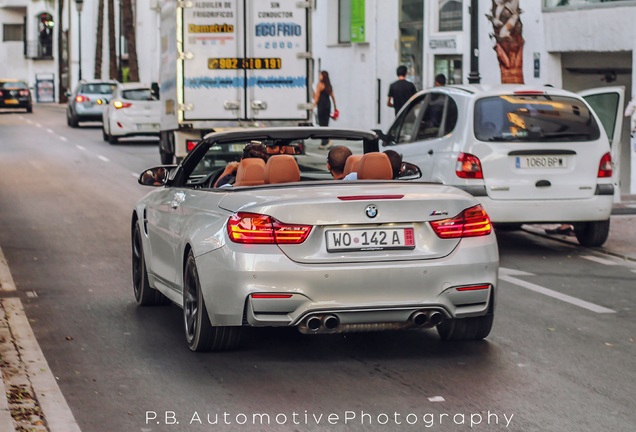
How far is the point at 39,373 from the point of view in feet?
25.6

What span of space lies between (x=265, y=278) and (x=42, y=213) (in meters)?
10.9

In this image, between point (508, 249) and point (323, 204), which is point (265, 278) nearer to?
point (323, 204)

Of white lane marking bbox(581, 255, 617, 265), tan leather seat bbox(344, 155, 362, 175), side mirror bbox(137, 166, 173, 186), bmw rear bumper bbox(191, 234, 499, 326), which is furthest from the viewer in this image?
white lane marking bbox(581, 255, 617, 265)

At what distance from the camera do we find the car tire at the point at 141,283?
33.1 feet

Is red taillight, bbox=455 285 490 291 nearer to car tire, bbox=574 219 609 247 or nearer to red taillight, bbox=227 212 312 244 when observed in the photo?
red taillight, bbox=227 212 312 244

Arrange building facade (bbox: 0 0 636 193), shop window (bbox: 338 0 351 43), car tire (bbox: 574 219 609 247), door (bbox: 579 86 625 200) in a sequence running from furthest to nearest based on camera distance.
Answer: shop window (bbox: 338 0 351 43)
building facade (bbox: 0 0 636 193)
door (bbox: 579 86 625 200)
car tire (bbox: 574 219 609 247)

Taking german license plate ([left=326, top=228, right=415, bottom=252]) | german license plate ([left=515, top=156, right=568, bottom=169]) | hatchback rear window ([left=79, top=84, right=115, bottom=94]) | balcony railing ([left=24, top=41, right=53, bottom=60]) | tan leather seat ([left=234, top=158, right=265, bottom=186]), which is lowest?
german license plate ([left=326, top=228, right=415, bottom=252])

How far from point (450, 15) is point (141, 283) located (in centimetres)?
2388

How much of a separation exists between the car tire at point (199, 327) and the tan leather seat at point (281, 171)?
0.68 metres

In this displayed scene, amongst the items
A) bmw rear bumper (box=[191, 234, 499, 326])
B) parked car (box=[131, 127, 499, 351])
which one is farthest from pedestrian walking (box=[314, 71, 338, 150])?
bmw rear bumper (box=[191, 234, 499, 326])

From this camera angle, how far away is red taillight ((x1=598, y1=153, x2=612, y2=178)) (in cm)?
1363

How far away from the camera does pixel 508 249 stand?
566 inches

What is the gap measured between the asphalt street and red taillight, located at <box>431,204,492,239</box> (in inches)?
29.6

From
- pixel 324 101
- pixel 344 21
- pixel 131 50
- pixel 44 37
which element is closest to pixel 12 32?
pixel 44 37
